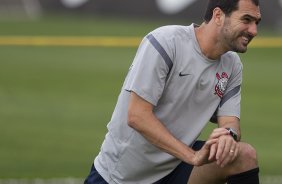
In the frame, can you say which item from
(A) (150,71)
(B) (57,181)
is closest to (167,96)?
(A) (150,71)

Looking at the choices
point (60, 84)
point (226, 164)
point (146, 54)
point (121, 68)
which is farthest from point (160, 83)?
point (121, 68)

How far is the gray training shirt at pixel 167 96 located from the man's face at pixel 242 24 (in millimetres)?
274

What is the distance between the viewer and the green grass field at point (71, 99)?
11922 millimetres

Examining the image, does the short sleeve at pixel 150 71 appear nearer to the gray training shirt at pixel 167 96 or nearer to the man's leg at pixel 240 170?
the gray training shirt at pixel 167 96

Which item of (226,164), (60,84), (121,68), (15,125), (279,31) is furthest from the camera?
(279,31)

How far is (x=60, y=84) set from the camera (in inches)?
696

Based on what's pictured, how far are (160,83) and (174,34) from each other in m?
0.36

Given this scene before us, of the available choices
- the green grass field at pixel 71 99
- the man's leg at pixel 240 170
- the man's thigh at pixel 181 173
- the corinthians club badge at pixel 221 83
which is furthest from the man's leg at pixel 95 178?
the green grass field at pixel 71 99

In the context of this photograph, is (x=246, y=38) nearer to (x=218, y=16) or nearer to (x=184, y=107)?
(x=218, y=16)

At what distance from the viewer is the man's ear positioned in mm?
6933

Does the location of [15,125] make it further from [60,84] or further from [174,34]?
[174,34]

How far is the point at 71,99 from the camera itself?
1623 centimetres

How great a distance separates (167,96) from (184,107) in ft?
0.53

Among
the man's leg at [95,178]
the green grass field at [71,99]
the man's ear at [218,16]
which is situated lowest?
the green grass field at [71,99]
